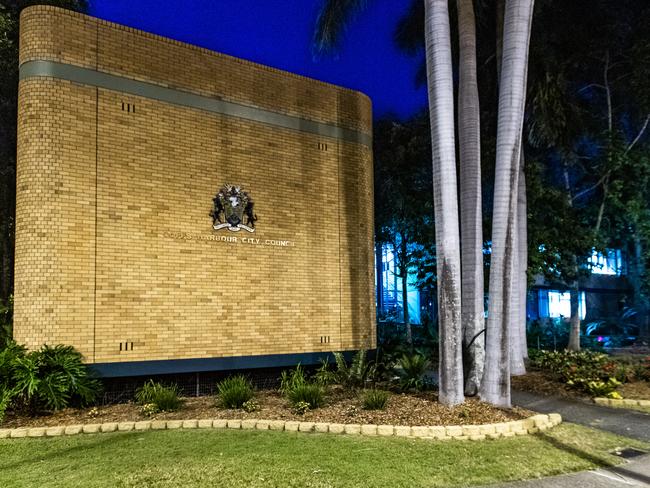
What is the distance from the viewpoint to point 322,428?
768 cm

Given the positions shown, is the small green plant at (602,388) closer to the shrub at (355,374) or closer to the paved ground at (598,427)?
the paved ground at (598,427)

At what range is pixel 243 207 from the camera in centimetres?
1122

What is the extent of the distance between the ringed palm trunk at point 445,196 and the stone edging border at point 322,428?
4.26ft

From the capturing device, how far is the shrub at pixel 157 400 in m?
8.55

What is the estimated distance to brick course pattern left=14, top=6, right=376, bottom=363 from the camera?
9.24 m

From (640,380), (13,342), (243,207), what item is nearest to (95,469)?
(13,342)

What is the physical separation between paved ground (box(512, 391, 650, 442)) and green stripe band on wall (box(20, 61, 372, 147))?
7093 mm

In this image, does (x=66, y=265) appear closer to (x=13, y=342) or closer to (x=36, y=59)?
(x=13, y=342)

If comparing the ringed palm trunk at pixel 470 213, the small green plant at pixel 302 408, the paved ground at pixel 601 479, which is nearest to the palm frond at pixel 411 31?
the ringed palm trunk at pixel 470 213

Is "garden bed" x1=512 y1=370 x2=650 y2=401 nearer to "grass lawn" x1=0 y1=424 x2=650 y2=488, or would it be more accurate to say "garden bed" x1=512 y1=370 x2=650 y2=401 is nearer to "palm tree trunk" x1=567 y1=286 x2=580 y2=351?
"grass lawn" x1=0 y1=424 x2=650 y2=488

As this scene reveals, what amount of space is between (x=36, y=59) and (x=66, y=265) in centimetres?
371

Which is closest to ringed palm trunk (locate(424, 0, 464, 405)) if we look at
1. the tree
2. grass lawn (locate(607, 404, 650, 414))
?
grass lawn (locate(607, 404, 650, 414))

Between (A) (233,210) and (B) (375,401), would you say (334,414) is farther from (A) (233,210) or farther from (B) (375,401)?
(A) (233,210)

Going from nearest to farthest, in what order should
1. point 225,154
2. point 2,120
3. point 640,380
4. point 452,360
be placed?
point 452,360, point 225,154, point 640,380, point 2,120
